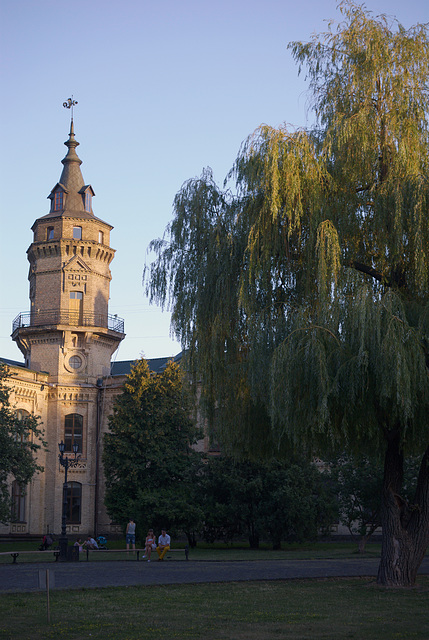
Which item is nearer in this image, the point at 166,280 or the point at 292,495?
the point at 166,280

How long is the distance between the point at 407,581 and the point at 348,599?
2924 millimetres

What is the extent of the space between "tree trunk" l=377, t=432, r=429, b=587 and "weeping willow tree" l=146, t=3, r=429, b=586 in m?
0.03

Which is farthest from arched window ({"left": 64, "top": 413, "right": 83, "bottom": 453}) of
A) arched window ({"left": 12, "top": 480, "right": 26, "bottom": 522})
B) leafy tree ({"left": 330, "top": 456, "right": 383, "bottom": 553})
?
leafy tree ({"left": 330, "top": 456, "right": 383, "bottom": 553})

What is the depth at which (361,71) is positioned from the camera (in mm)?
18297

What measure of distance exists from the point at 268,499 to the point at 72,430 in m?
Result: 18.6

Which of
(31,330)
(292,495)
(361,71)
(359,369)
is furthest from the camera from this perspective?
(31,330)

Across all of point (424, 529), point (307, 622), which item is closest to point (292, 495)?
point (424, 529)

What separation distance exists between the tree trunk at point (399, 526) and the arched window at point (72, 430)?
35841 mm

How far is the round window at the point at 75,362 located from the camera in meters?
52.0

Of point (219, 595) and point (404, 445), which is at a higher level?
point (404, 445)

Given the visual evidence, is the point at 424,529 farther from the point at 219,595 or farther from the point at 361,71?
the point at 361,71

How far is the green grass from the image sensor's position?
420 inches

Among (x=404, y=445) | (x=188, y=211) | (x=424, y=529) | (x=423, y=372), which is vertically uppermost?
(x=188, y=211)

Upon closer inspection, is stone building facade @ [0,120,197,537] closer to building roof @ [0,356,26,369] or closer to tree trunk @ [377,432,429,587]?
building roof @ [0,356,26,369]
